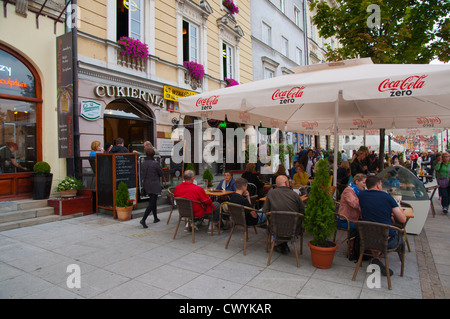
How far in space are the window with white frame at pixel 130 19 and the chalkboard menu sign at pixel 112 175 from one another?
15.6ft

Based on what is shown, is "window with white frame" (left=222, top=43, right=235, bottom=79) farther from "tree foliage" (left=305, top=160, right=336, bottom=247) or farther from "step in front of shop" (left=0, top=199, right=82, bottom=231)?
"tree foliage" (left=305, top=160, right=336, bottom=247)

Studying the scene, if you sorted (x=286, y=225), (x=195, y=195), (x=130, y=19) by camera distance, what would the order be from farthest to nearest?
(x=130, y=19) < (x=195, y=195) < (x=286, y=225)

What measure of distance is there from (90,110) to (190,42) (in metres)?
6.13

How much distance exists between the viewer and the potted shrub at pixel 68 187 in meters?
7.09

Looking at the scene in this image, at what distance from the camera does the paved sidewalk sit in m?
3.38

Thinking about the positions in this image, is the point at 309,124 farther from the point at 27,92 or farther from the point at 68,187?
the point at 27,92

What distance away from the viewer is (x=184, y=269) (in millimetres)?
4070

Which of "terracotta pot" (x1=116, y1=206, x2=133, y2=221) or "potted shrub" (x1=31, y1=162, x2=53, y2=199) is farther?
"potted shrub" (x1=31, y1=162, x2=53, y2=199)

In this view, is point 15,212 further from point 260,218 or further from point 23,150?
point 260,218

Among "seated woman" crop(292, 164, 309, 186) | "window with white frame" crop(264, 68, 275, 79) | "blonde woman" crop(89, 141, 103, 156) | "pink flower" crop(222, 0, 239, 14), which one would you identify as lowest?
"seated woman" crop(292, 164, 309, 186)

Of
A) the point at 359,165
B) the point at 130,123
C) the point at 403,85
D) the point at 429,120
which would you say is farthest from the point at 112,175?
the point at 429,120

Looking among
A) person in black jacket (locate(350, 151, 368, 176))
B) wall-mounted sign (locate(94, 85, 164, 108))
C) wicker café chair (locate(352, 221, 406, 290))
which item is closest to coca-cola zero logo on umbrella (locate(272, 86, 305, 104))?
wicker café chair (locate(352, 221, 406, 290))

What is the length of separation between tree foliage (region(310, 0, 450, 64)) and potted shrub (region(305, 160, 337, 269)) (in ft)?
20.4

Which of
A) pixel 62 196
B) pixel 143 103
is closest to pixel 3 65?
pixel 62 196
